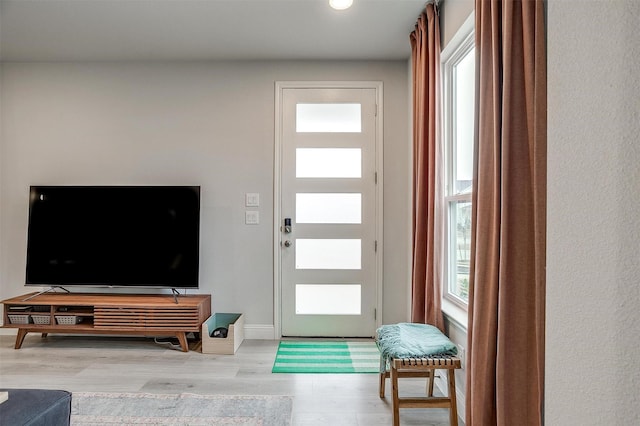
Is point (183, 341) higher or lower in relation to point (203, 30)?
lower

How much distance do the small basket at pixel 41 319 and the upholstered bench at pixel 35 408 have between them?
196 cm

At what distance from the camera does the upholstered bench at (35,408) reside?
127cm

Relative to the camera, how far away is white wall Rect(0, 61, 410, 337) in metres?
3.43

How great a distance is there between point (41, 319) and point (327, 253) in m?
2.47

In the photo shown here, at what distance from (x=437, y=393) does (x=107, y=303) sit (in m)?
2.63

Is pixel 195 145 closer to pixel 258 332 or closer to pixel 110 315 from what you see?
pixel 110 315

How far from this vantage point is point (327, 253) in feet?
11.3

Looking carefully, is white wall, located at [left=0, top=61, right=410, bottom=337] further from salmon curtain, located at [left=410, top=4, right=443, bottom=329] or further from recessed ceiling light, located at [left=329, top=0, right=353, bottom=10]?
recessed ceiling light, located at [left=329, top=0, right=353, bottom=10]

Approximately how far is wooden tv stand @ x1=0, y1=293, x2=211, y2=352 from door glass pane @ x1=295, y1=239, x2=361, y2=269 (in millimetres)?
963

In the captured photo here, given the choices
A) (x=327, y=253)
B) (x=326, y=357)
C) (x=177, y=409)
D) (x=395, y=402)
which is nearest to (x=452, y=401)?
(x=395, y=402)

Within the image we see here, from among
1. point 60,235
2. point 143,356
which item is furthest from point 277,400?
point 60,235

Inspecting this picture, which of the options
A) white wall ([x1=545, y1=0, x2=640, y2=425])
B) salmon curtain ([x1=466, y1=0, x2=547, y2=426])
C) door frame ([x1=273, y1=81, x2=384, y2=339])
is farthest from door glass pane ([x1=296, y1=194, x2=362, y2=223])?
white wall ([x1=545, y1=0, x2=640, y2=425])

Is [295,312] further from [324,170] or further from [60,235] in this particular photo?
[60,235]

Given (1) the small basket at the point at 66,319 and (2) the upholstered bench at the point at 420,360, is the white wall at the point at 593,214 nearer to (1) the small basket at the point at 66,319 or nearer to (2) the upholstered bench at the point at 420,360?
(2) the upholstered bench at the point at 420,360
